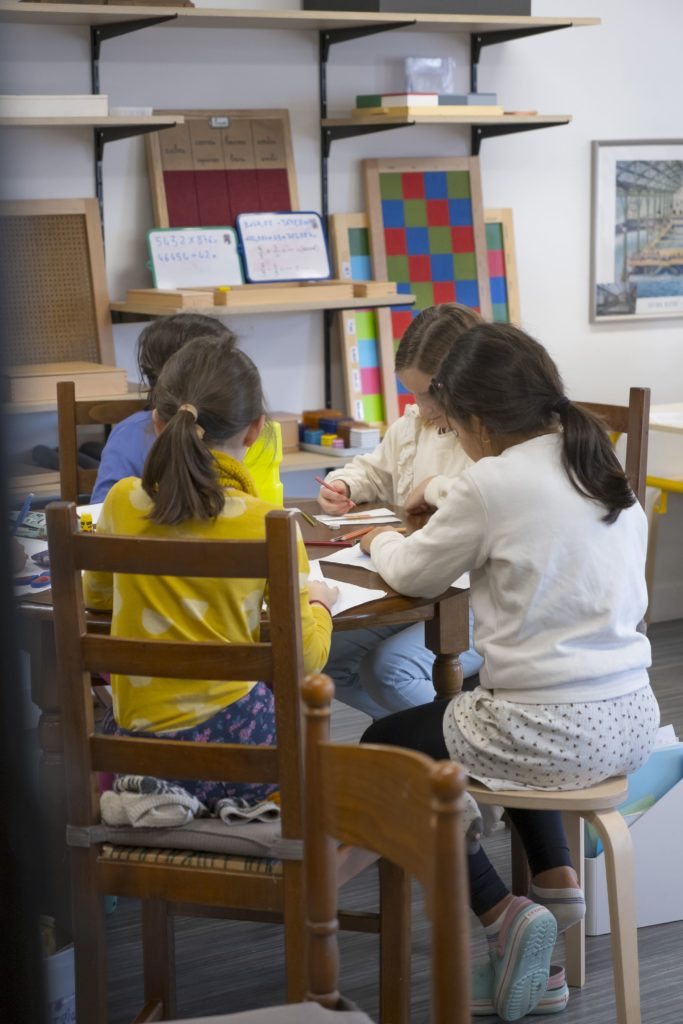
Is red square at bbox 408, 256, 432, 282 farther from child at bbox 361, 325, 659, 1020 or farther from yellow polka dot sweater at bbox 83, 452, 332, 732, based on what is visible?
yellow polka dot sweater at bbox 83, 452, 332, 732

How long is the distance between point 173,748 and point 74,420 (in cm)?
124

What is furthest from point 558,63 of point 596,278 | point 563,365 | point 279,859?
point 279,859

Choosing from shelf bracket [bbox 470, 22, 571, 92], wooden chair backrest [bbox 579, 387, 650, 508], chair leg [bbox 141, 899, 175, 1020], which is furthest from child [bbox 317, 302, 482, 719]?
shelf bracket [bbox 470, 22, 571, 92]

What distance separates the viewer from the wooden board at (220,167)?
3463mm

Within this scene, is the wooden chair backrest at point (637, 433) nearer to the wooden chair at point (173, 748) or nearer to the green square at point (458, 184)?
the wooden chair at point (173, 748)

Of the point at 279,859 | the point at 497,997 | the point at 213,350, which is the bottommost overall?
the point at 497,997

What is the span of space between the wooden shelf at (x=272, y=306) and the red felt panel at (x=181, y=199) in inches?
12.4

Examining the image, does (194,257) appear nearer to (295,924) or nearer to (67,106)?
(67,106)

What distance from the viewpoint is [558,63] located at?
4.02 meters

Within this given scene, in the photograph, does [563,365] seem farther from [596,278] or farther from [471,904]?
[471,904]

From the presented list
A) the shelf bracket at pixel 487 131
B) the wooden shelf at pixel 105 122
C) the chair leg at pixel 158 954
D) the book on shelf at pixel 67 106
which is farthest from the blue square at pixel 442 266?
the chair leg at pixel 158 954

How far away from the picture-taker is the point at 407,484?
253cm

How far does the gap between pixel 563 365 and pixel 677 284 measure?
570 mm

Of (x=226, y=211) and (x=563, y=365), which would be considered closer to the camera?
(x=226, y=211)
